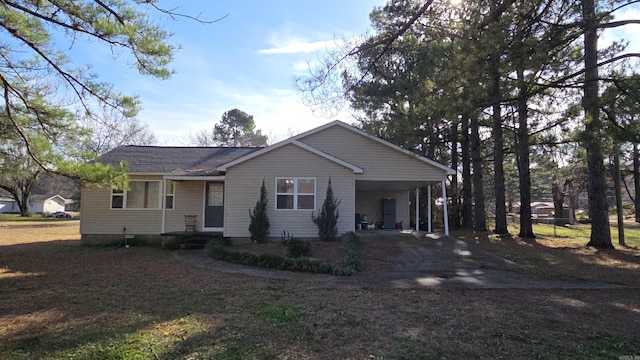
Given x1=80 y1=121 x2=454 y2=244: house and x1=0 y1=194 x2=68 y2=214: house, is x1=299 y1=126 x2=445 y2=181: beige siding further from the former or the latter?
x1=0 y1=194 x2=68 y2=214: house

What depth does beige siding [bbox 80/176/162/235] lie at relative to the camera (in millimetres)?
15609

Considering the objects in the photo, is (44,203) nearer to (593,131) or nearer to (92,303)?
(92,303)

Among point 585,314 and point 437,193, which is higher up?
point 437,193

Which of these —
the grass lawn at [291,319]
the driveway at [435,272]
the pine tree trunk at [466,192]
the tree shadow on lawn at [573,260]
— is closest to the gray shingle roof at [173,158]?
the driveway at [435,272]

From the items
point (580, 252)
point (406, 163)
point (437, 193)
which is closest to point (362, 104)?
point (406, 163)

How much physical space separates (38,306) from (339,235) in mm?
9466

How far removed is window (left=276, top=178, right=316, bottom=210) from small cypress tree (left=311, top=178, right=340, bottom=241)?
1.77ft

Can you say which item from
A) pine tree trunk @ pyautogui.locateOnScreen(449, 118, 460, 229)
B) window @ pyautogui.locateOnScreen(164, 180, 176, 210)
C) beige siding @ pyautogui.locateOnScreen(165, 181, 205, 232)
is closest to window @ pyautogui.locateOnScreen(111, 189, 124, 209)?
window @ pyautogui.locateOnScreen(164, 180, 176, 210)

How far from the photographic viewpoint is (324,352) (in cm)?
429

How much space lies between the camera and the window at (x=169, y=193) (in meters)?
15.8

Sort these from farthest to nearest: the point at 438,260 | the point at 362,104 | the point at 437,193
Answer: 1. the point at 437,193
2. the point at 362,104
3. the point at 438,260

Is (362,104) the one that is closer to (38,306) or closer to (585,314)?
(585,314)

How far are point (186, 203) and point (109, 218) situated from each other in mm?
3160

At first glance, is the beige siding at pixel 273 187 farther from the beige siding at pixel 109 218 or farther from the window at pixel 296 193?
the beige siding at pixel 109 218
